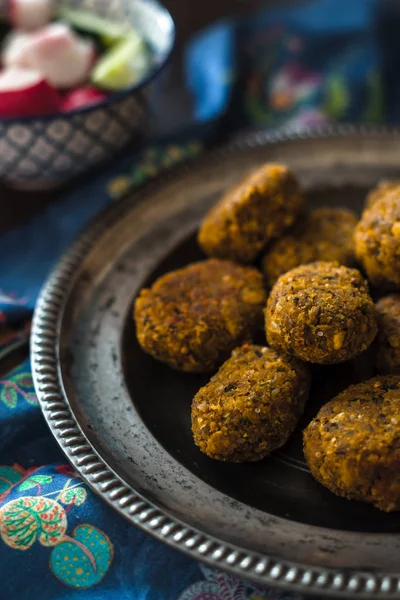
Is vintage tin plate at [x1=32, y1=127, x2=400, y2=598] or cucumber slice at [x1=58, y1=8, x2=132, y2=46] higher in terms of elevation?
cucumber slice at [x1=58, y1=8, x2=132, y2=46]

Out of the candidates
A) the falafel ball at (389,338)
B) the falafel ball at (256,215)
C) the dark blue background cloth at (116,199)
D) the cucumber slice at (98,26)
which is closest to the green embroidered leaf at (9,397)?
the dark blue background cloth at (116,199)

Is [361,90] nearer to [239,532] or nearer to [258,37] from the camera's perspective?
[258,37]

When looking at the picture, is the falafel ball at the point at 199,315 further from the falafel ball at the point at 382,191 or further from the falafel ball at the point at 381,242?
the falafel ball at the point at 382,191

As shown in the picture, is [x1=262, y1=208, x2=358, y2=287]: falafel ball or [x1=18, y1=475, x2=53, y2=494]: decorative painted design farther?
[x1=262, y1=208, x2=358, y2=287]: falafel ball

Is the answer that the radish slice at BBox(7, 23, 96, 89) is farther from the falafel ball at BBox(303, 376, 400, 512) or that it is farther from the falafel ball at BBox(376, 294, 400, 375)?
the falafel ball at BBox(303, 376, 400, 512)

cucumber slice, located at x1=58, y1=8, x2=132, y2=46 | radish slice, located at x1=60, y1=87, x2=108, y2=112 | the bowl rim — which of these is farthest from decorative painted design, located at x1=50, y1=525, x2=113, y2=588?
cucumber slice, located at x1=58, y1=8, x2=132, y2=46

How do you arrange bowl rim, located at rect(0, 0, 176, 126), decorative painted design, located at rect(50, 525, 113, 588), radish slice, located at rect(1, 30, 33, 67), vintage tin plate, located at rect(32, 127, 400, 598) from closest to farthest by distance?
vintage tin plate, located at rect(32, 127, 400, 598)
decorative painted design, located at rect(50, 525, 113, 588)
bowl rim, located at rect(0, 0, 176, 126)
radish slice, located at rect(1, 30, 33, 67)

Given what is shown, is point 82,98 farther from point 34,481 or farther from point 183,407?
point 34,481
